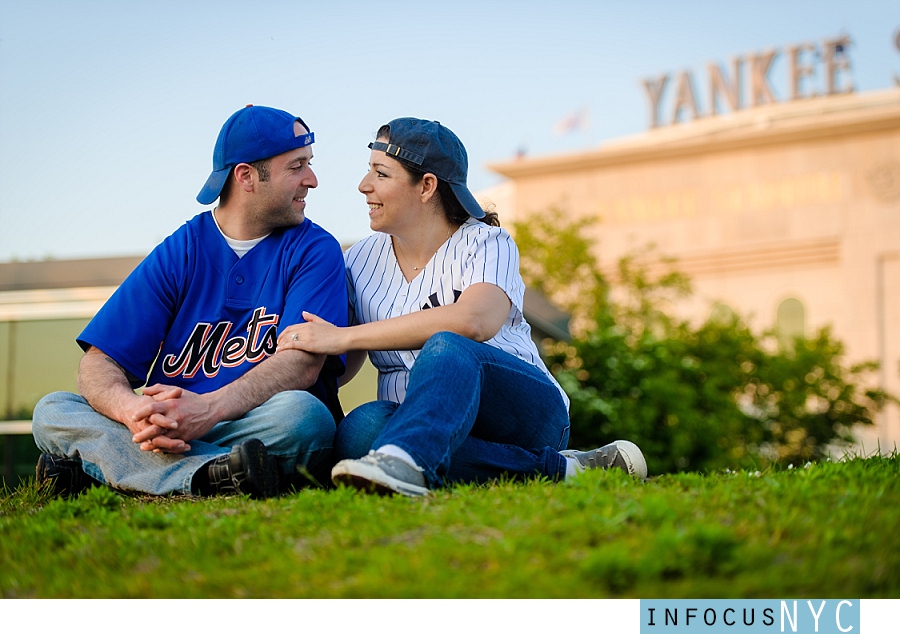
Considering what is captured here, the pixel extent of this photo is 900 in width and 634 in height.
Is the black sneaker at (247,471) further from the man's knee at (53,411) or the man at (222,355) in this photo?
the man's knee at (53,411)

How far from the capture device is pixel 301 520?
2.86 metres

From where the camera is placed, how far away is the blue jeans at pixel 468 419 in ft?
→ 10.8

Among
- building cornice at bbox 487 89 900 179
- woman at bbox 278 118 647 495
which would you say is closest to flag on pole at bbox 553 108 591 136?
building cornice at bbox 487 89 900 179

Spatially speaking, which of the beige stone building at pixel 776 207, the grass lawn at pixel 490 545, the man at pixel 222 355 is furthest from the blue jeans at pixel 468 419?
the beige stone building at pixel 776 207

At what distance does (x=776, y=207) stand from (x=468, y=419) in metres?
28.5

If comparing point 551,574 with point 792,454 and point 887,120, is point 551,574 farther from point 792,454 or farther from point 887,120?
point 887,120

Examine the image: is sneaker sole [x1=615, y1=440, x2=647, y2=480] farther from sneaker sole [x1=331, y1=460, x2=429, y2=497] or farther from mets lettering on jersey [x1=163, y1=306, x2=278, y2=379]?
mets lettering on jersey [x1=163, y1=306, x2=278, y2=379]

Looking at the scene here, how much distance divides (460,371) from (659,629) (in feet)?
4.56

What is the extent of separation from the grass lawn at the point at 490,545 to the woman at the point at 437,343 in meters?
0.23

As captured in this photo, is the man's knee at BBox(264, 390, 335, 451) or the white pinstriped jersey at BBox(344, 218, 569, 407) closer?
the man's knee at BBox(264, 390, 335, 451)

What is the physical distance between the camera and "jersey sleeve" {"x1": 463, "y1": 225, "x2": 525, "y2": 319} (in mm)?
3916

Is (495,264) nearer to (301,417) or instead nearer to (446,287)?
(446,287)

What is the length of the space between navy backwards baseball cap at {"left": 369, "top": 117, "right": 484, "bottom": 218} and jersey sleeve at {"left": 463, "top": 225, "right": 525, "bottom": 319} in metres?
0.20

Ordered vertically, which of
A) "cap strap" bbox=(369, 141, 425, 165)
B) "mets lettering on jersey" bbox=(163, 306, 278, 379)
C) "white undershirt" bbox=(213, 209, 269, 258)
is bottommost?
"mets lettering on jersey" bbox=(163, 306, 278, 379)
